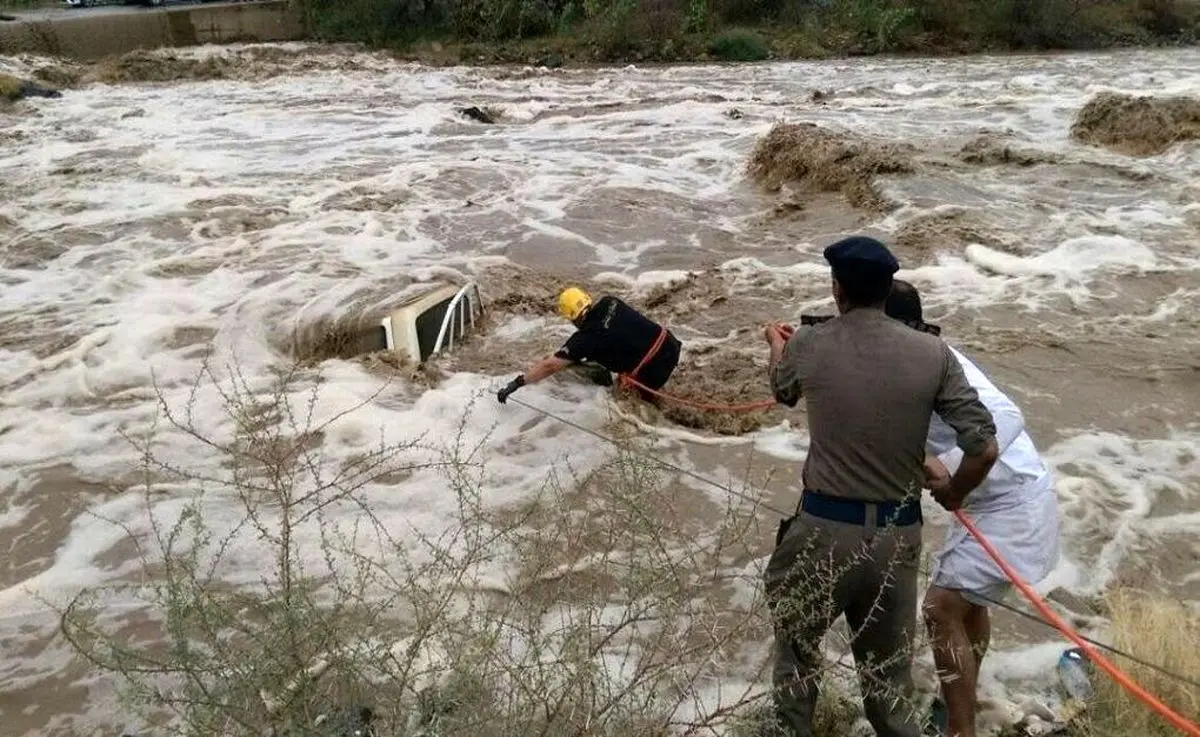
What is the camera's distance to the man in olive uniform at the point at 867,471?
8.95 feet

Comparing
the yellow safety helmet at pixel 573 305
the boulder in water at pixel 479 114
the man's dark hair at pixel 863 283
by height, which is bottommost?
the boulder in water at pixel 479 114

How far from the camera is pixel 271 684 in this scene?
9.17 feet

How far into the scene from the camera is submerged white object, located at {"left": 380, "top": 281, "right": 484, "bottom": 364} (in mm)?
6918

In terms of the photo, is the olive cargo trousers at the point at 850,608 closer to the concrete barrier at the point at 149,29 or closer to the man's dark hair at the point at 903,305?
the man's dark hair at the point at 903,305

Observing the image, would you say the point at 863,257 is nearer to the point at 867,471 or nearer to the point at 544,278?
the point at 867,471

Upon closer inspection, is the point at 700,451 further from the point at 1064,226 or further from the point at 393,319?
the point at 1064,226

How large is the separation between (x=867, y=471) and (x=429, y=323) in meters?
4.79

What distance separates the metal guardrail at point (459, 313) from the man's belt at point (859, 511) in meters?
4.52

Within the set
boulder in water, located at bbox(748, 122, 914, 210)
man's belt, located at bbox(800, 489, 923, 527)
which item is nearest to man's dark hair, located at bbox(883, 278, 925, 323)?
man's belt, located at bbox(800, 489, 923, 527)

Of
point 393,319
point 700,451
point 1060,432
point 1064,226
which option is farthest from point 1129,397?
point 393,319

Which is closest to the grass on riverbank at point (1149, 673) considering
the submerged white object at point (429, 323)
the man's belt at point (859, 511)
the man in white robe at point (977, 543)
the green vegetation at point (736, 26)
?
the man in white robe at point (977, 543)

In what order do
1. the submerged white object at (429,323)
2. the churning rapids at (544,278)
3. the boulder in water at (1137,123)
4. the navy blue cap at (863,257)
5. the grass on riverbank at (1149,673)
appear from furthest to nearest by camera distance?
the boulder in water at (1137,123) < the submerged white object at (429,323) < the churning rapids at (544,278) < the grass on riverbank at (1149,673) < the navy blue cap at (863,257)

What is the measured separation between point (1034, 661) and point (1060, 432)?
2.45 m

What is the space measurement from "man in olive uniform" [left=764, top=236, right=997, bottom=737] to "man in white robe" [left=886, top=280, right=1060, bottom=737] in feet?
0.54
